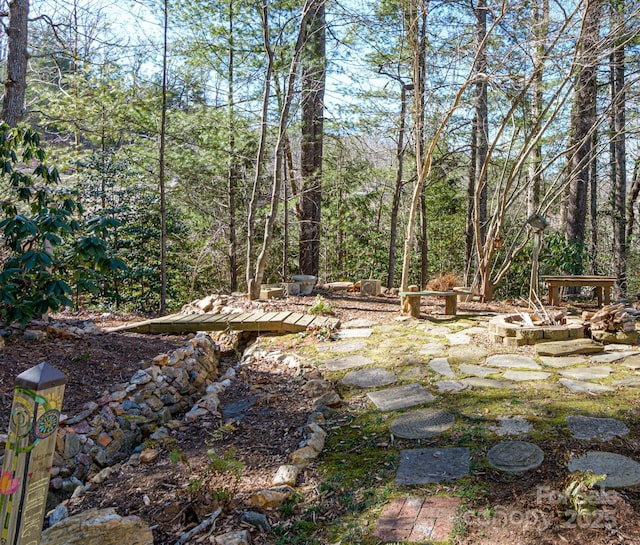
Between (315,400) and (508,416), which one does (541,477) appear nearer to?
(508,416)

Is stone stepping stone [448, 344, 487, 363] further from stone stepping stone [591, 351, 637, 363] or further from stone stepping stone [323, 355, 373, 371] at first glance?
stone stepping stone [591, 351, 637, 363]

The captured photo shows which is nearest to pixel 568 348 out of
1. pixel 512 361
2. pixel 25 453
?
pixel 512 361

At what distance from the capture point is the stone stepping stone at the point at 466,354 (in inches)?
169

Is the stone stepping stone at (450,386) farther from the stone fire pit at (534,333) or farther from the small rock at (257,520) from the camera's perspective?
the small rock at (257,520)

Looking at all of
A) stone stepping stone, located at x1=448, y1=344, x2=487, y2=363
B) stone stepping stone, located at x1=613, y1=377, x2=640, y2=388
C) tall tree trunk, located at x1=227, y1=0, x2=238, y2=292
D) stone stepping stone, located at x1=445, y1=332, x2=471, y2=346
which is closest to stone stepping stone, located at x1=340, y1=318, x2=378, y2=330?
stone stepping stone, located at x1=445, y1=332, x2=471, y2=346

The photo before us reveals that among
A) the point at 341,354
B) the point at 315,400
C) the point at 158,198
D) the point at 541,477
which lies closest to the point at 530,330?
the point at 341,354

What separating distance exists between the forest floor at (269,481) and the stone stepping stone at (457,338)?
5.72 feet

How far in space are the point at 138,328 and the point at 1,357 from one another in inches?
84.9

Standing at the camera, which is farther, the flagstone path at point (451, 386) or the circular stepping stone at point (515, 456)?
the circular stepping stone at point (515, 456)

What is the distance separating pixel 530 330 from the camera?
471cm

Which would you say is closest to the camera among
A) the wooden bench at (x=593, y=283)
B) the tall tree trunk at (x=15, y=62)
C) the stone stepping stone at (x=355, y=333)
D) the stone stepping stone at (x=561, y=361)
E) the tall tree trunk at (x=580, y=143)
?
the stone stepping stone at (x=561, y=361)

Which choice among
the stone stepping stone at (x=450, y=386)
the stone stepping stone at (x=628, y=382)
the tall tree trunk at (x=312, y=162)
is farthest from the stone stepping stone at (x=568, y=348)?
the tall tree trunk at (x=312, y=162)

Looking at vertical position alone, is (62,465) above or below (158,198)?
below

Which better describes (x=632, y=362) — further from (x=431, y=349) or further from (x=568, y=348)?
(x=431, y=349)
